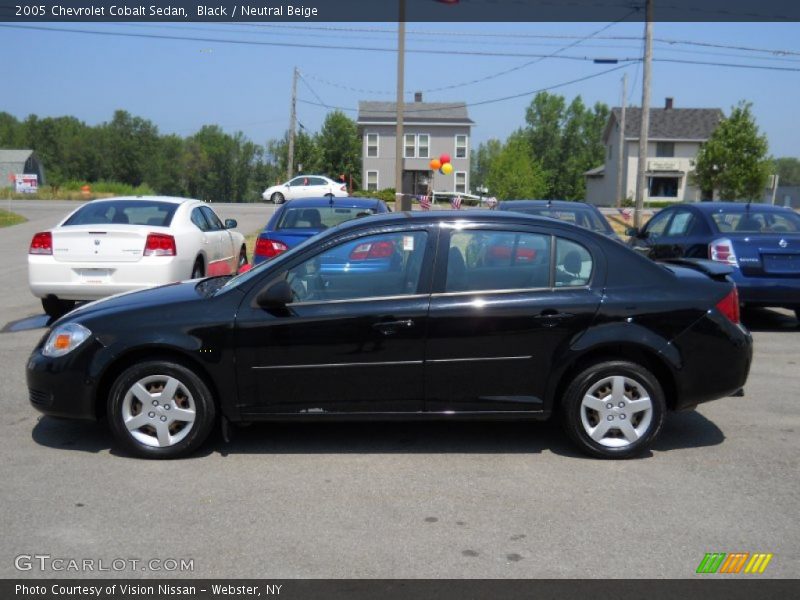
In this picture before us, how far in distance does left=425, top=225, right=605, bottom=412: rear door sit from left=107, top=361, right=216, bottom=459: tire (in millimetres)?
1502

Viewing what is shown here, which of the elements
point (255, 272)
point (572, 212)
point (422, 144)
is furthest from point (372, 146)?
point (255, 272)

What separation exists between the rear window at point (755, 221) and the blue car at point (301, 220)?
4.55 meters

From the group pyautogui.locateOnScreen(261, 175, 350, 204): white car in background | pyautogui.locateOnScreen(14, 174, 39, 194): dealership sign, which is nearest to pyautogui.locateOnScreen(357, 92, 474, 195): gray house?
pyautogui.locateOnScreen(261, 175, 350, 204): white car in background

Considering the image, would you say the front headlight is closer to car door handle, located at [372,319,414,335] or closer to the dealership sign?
car door handle, located at [372,319,414,335]

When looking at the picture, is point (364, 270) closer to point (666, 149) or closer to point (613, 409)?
point (613, 409)

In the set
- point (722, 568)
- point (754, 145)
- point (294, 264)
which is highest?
point (754, 145)

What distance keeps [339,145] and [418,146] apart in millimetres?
8572

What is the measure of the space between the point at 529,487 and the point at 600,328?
1169 mm

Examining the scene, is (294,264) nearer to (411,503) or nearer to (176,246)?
(411,503)

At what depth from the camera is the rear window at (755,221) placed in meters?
10.8

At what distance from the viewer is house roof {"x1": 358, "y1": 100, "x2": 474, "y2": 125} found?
6331cm

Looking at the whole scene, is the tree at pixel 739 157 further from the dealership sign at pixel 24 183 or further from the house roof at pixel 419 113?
the dealership sign at pixel 24 183

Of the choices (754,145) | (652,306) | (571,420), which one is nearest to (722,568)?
(571,420)

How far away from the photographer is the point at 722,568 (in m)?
4.09
